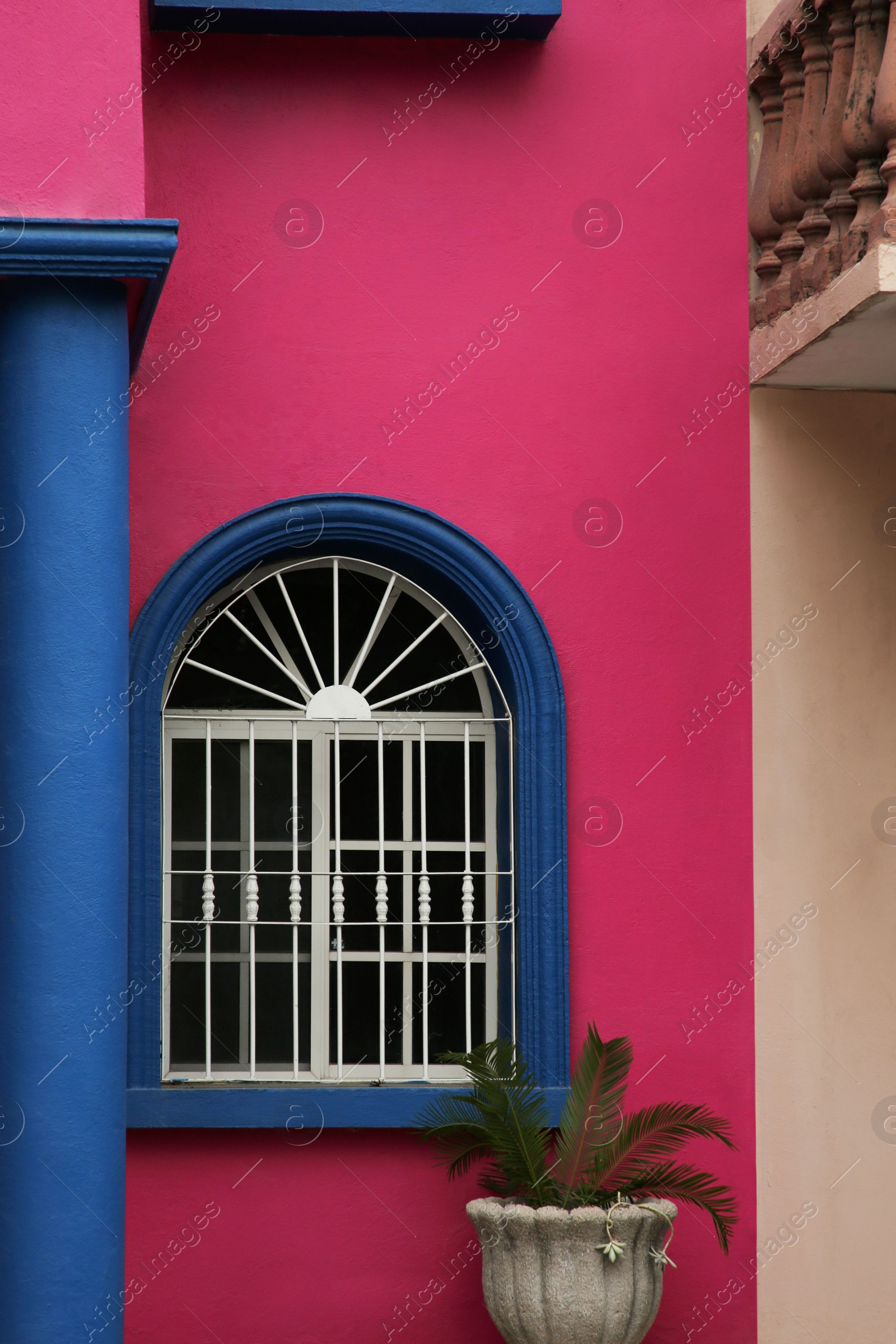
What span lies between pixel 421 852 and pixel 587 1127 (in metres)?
1.20

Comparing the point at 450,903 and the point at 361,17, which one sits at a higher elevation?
the point at 361,17

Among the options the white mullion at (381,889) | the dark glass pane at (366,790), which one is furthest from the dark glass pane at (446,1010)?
the dark glass pane at (366,790)

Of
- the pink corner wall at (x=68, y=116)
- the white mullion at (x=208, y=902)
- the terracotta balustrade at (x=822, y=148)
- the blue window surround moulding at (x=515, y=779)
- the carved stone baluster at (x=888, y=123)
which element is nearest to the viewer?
the pink corner wall at (x=68, y=116)

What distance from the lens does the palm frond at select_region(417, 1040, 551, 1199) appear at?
4863 millimetres

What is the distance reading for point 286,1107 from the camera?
5.20m

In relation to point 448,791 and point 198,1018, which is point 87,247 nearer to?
point 448,791

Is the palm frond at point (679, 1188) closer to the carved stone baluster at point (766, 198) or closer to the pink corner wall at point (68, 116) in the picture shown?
the carved stone baluster at point (766, 198)

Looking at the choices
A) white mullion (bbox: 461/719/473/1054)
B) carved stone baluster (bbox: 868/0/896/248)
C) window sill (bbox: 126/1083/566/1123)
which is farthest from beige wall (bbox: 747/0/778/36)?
window sill (bbox: 126/1083/566/1123)

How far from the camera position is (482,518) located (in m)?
5.54

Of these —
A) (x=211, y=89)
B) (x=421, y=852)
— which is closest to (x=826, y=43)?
(x=211, y=89)

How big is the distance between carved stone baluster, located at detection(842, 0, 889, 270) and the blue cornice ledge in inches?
89.1

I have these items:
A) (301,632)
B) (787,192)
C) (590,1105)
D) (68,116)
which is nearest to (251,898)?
(301,632)

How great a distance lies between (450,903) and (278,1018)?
0.77 m

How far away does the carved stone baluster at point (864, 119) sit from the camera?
486cm
